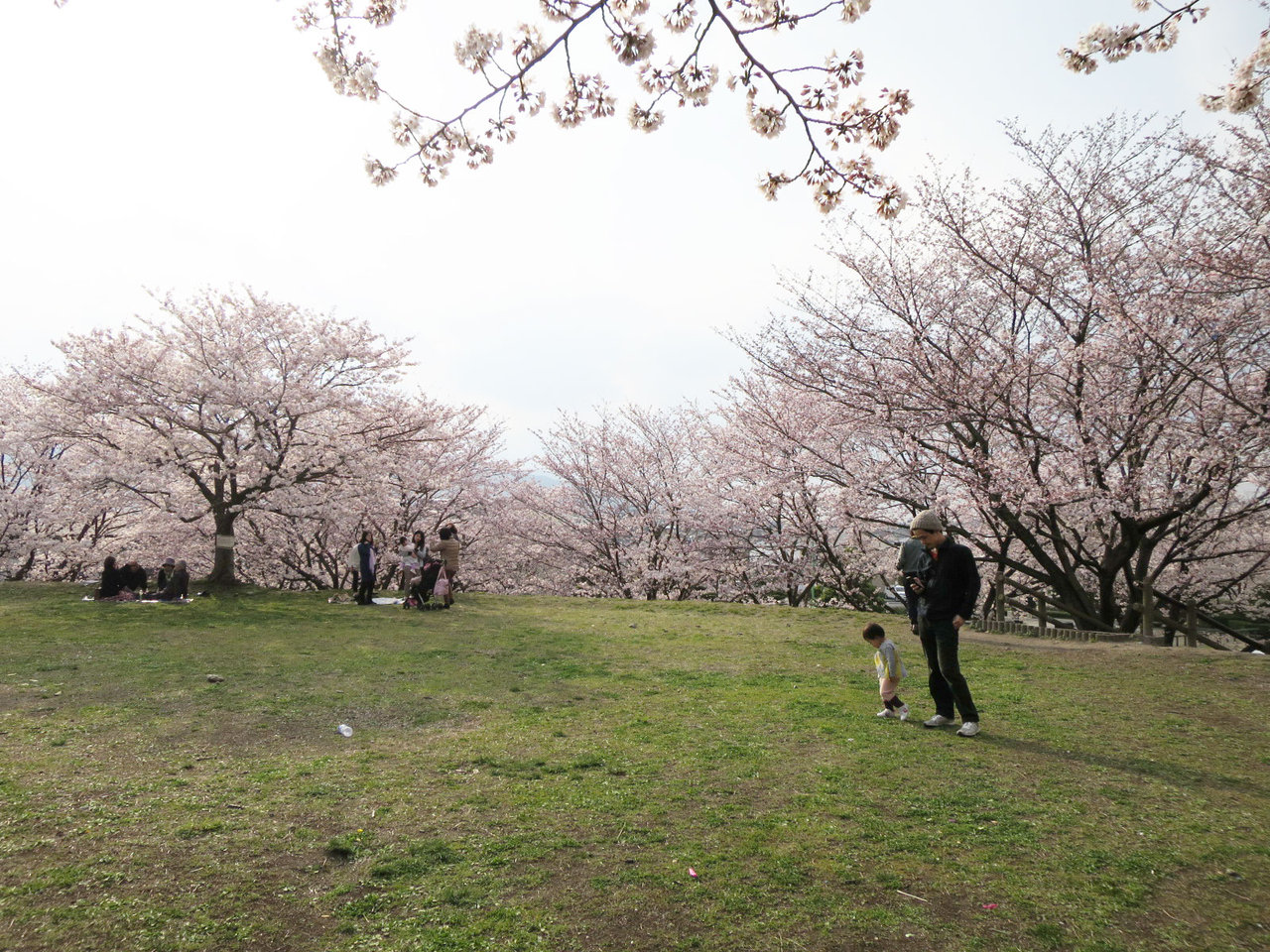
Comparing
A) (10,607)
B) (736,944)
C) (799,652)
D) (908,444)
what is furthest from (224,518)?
(736,944)

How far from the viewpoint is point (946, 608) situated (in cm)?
605

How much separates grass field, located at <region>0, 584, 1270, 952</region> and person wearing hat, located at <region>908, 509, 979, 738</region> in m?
0.27

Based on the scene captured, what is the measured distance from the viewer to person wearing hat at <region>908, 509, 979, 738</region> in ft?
19.7

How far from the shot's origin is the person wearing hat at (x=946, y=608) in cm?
600

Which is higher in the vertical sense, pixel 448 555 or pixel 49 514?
pixel 49 514

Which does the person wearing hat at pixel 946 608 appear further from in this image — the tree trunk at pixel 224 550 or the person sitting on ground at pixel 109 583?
the person sitting on ground at pixel 109 583

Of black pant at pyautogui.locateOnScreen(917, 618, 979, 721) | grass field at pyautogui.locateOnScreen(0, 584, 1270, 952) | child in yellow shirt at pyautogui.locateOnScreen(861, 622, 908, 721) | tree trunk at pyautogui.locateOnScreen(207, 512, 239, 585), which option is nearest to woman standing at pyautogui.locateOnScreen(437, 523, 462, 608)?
tree trunk at pyautogui.locateOnScreen(207, 512, 239, 585)

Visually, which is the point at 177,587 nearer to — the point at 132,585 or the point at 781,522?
the point at 132,585

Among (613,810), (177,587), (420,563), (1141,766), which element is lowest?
(613,810)

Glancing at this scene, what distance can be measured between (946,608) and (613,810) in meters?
3.40

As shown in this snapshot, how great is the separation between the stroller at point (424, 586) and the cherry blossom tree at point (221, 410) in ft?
12.0

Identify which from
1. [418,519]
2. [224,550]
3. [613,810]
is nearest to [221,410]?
[224,550]

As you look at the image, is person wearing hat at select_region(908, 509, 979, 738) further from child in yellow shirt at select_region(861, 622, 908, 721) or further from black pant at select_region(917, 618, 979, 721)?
child in yellow shirt at select_region(861, 622, 908, 721)

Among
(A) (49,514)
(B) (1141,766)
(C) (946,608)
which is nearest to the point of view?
(B) (1141,766)
